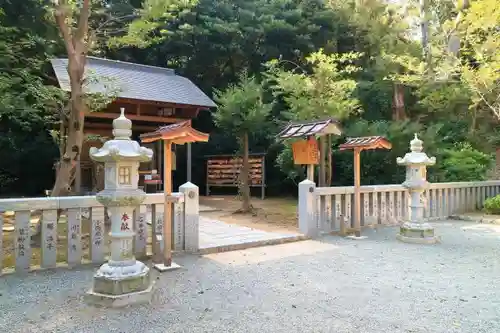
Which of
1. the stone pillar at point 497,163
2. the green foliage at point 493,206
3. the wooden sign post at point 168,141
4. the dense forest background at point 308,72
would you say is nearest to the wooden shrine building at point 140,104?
the dense forest background at point 308,72

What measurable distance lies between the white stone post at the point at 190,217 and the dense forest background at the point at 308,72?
322cm

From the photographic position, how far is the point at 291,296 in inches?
151

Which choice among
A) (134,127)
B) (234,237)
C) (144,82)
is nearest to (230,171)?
(134,127)

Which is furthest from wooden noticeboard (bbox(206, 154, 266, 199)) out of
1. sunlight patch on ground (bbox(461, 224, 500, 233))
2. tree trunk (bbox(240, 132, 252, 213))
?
sunlight patch on ground (bbox(461, 224, 500, 233))

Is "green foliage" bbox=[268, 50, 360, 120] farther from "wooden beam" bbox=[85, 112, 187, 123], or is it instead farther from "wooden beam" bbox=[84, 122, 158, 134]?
"wooden beam" bbox=[84, 122, 158, 134]

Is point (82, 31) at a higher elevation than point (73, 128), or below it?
higher

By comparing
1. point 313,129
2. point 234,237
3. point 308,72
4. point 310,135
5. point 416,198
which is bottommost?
point 234,237

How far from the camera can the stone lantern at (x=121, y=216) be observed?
363 cm

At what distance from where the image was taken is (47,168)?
568 inches

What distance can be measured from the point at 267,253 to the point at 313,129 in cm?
236

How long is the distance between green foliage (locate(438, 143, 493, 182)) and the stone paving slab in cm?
675

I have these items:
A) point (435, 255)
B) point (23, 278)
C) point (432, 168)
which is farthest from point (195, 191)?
point (432, 168)

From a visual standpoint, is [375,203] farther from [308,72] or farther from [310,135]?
[308,72]

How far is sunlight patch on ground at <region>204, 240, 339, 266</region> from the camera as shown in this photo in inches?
210
